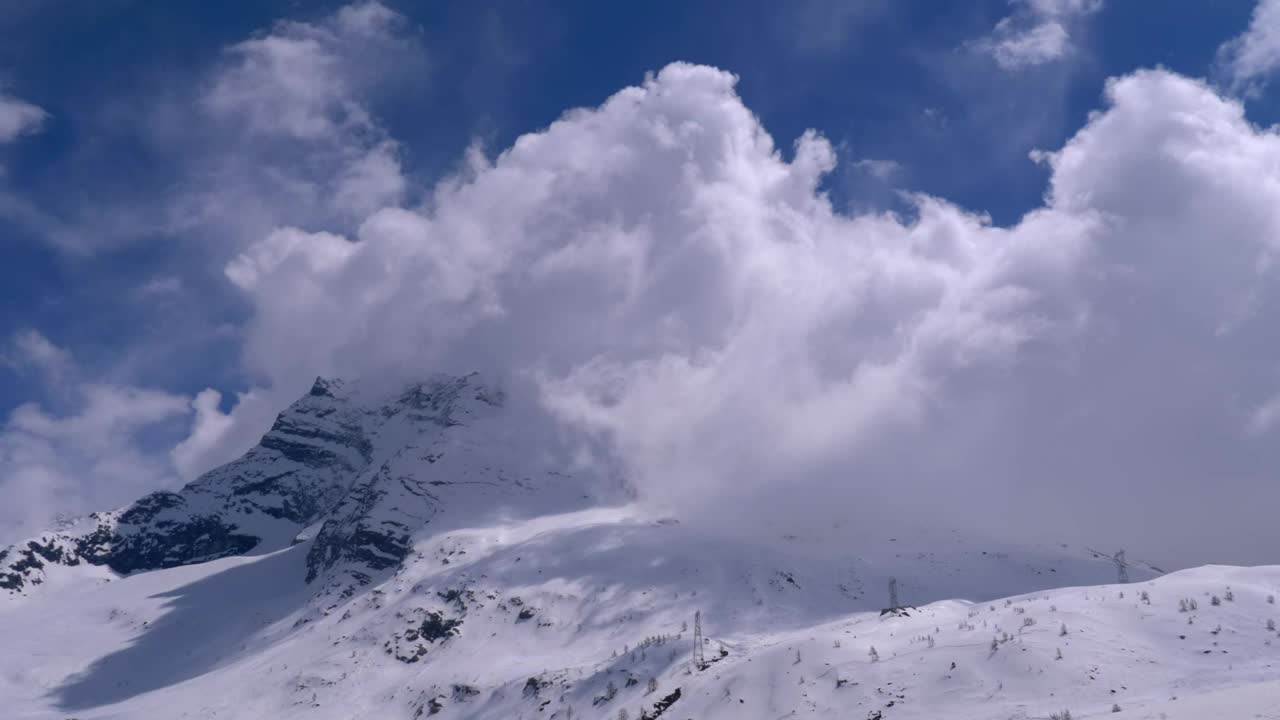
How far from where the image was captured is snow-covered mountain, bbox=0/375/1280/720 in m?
32.2

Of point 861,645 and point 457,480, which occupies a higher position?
point 457,480

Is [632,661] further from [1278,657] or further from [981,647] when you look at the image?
[1278,657]

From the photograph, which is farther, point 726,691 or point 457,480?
point 457,480

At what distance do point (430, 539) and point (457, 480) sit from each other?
22982mm

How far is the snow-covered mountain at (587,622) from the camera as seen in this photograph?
106 ft

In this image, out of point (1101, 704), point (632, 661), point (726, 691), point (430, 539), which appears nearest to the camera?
point (1101, 704)

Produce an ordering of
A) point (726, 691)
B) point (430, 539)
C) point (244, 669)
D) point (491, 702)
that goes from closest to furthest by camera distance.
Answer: point (726, 691), point (491, 702), point (244, 669), point (430, 539)

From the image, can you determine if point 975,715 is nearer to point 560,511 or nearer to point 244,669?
point 244,669

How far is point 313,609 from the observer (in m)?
140

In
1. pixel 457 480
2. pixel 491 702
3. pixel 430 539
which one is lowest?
pixel 491 702

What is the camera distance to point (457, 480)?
173 m

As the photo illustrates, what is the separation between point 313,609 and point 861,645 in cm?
12030

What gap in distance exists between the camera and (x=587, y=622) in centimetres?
11744

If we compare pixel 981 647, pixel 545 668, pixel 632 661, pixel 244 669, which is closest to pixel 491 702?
pixel 545 668
